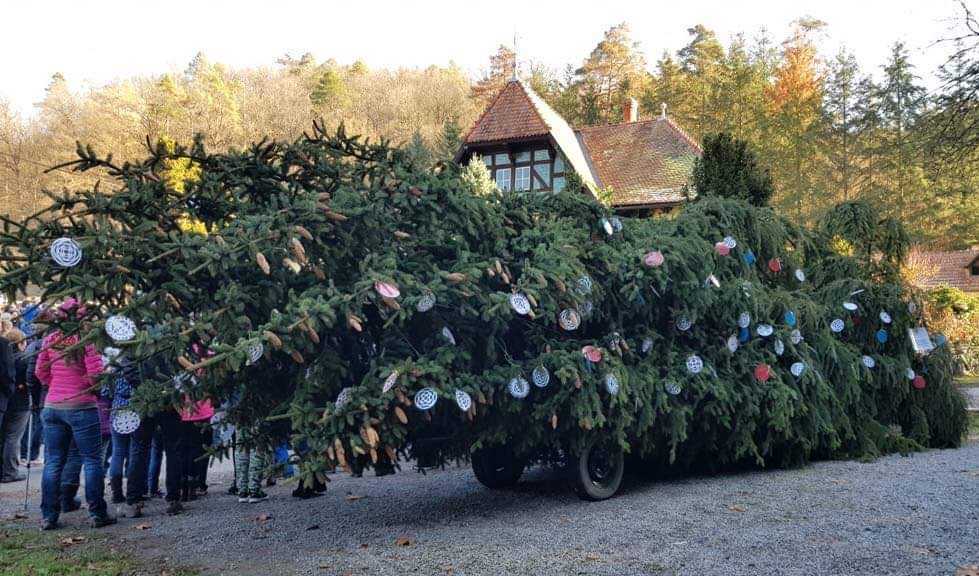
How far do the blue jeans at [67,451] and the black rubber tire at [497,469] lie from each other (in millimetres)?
3067

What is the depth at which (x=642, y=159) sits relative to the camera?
30609mm

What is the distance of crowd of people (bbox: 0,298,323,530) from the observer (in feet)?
18.3

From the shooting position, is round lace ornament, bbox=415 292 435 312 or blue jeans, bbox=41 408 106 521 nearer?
round lace ornament, bbox=415 292 435 312

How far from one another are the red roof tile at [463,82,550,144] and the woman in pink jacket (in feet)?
73.8

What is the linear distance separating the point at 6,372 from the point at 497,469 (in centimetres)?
488

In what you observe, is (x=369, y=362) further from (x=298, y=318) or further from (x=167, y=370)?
(x=167, y=370)

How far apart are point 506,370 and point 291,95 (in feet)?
139

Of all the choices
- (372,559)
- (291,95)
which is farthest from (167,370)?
(291,95)

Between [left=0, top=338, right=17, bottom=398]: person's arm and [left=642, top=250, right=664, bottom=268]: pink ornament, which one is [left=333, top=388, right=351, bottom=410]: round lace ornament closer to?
[left=642, top=250, right=664, bottom=268]: pink ornament

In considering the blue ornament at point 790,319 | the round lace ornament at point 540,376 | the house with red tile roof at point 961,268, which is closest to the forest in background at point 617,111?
the house with red tile roof at point 961,268

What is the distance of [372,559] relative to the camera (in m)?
5.20

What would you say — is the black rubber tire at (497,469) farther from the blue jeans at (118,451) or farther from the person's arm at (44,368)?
the person's arm at (44,368)

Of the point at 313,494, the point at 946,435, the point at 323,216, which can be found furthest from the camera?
the point at 946,435

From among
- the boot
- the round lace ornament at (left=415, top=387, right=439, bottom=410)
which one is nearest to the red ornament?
the round lace ornament at (left=415, top=387, right=439, bottom=410)
